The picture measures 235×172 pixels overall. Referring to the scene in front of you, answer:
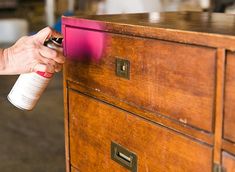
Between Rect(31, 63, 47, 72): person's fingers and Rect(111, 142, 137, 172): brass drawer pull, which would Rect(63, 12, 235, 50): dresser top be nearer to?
Rect(31, 63, 47, 72): person's fingers

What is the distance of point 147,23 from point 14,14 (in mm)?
7874

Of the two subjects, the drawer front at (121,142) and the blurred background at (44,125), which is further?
the blurred background at (44,125)

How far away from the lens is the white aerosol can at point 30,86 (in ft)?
3.43

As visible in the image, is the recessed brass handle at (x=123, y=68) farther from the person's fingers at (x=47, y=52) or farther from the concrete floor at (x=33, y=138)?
the concrete floor at (x=33, y=138)

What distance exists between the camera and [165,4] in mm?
2861

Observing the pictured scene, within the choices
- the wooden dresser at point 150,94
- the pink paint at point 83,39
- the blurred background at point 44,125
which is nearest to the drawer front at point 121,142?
the wooden dresser at point 150,94

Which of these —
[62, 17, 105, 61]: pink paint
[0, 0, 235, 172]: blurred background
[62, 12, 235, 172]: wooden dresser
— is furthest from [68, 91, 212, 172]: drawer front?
[0, 0, 235, 172]: blurred background

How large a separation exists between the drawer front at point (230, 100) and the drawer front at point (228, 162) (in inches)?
1.5

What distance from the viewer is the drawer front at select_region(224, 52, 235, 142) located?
2.39 ft

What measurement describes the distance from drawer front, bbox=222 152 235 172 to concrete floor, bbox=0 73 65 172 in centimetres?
153

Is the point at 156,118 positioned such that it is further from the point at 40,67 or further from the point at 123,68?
the point at 40,67

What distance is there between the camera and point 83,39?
3.64ft

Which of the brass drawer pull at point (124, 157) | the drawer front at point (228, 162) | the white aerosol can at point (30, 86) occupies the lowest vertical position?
the brass drawer pull at point (124, 157)

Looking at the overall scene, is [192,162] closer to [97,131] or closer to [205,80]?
[205,80]
